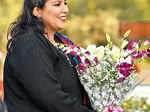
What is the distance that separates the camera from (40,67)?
2359mm

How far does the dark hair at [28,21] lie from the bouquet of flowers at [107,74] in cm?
22

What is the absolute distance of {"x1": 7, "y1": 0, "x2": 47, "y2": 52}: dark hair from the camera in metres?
2.57

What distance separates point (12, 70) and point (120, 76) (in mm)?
624

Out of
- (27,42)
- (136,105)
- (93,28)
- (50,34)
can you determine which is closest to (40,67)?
(27,42)

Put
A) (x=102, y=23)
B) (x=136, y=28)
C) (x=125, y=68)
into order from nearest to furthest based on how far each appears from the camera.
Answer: (x=125, y=68), (x=136, y=28), (x=102, y=23)

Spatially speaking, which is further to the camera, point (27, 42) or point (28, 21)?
point (28, 21)

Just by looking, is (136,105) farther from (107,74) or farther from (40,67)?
(40,67)

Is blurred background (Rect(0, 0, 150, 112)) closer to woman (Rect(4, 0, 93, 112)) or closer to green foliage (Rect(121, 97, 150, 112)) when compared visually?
green foliage (Rect(121, 97, 150, 112))

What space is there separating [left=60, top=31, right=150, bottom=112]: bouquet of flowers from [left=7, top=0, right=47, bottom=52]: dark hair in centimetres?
22

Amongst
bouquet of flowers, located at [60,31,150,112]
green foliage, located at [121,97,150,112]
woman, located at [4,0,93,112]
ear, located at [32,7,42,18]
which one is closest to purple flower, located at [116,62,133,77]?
bouquet of flowers, located at [60,31,150,112]

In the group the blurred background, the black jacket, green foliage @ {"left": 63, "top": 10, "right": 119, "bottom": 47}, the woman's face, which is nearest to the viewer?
the black jacket

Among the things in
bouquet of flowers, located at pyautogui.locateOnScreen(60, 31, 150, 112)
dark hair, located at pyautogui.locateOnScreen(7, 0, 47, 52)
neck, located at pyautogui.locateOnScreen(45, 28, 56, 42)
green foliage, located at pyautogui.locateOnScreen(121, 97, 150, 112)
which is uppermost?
dark hair, located at pyautogui.locateOnScreen(7, 0, 47, 52)

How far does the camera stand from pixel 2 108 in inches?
68.7

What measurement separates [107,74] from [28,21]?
0.58 metres
